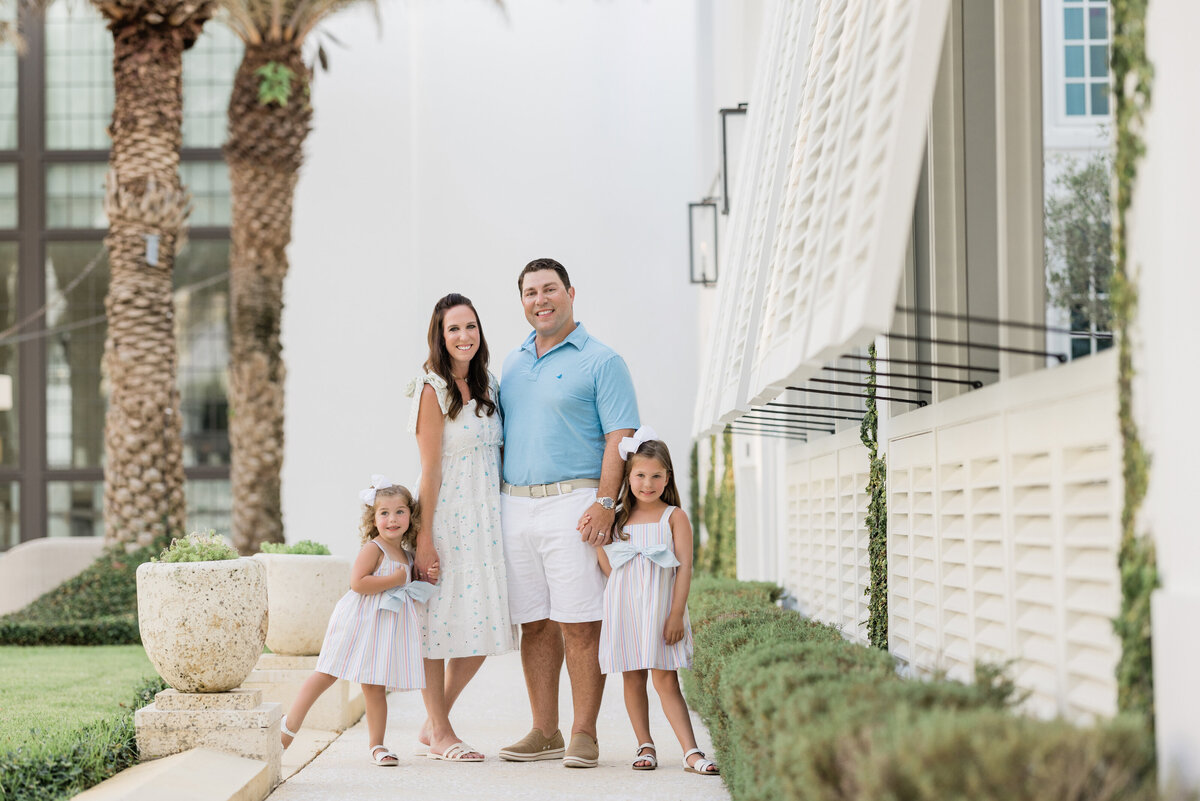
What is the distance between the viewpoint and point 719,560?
475 inches

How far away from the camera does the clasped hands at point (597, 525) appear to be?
4832 millimetres

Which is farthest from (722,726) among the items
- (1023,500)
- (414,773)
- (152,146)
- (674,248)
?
(674,248)

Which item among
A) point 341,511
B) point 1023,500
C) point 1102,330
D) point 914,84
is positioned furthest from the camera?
point 341,511

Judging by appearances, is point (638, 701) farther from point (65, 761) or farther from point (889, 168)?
point (889, 168)

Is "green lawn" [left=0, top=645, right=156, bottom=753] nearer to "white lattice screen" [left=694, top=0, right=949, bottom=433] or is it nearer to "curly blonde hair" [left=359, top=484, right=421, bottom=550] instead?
"curly blonde hair" [left=359, top=484, right=421, bottom=550]

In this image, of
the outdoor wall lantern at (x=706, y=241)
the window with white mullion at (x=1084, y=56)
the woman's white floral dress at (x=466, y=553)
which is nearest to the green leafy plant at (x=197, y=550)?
the woman's white floral dress at (x=466, y=553)

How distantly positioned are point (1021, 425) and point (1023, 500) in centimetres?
18

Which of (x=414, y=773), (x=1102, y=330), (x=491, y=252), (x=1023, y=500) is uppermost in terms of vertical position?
(x=491, y=252)

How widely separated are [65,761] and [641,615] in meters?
→ 2.05

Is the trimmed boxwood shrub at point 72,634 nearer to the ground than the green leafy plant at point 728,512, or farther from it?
nearer to the ground

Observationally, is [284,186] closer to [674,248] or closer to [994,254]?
[674,248]

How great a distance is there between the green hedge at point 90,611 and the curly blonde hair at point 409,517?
588 centimetres

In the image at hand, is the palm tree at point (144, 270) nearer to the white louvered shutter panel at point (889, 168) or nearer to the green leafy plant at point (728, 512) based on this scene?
the green leafy plant at point (728, 512)

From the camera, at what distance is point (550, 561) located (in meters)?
4.96
